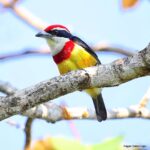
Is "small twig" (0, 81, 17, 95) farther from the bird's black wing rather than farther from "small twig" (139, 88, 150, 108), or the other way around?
"small twig" (139, 88, 150, 108)

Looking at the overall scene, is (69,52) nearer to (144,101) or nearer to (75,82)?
(144,101)

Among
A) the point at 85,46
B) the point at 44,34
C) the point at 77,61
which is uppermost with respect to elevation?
the point at 44,34

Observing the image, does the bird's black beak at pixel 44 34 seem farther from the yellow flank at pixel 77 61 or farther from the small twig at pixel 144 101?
the small twig at pixel 144 101

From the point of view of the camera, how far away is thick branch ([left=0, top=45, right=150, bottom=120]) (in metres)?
1.58

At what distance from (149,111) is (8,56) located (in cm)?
143

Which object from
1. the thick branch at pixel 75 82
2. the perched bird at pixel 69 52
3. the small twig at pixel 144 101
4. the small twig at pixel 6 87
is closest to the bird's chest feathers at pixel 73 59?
the perched bird at pixel 69 52

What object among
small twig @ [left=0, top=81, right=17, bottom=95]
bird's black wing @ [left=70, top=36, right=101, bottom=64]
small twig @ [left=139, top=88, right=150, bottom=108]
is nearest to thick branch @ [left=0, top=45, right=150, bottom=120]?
small twig @ [left=0, top=81, right=17, bottom=95]

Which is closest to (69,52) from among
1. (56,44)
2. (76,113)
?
(56,44)

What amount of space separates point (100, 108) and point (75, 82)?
1.66 metres

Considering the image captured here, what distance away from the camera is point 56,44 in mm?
3225

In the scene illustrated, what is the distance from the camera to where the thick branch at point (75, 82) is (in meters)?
1.58

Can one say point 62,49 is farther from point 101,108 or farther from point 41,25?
point 41,25

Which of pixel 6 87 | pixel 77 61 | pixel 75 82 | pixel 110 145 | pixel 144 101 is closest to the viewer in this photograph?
pixel 110 145

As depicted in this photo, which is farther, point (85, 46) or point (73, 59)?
point (85, 46)
